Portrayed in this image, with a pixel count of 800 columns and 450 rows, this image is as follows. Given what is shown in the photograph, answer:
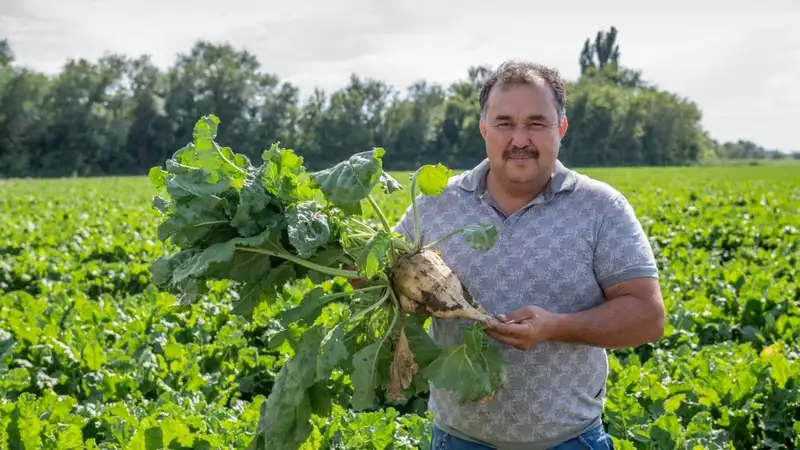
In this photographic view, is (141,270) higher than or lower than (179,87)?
lower

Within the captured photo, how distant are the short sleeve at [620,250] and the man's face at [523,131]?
0.89 ft

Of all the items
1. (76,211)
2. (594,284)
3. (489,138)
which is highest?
(489,138)

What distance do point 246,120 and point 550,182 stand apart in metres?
72.2

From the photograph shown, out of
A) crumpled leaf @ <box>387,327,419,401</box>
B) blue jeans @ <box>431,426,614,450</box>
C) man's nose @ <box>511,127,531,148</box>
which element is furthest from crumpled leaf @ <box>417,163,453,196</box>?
blue jeans @ <box>431,426,614,450</box>

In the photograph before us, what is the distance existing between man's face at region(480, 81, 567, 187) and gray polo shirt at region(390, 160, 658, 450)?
0.37 feet

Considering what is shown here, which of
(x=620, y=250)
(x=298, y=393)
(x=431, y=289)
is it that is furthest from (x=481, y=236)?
(x=298, y=393)

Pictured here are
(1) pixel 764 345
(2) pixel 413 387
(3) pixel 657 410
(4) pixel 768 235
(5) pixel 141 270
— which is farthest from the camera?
(4) pixel 768 235

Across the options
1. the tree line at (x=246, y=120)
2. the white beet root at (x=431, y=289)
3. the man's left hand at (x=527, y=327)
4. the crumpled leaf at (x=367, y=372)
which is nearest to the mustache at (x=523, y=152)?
the white beet root at (x=431, y=289)

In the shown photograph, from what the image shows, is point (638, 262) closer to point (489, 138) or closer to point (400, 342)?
point (489, 138)

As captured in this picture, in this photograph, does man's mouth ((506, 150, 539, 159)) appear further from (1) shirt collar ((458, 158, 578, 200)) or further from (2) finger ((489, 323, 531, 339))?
(2) finger ((489, 323, 531, 339))

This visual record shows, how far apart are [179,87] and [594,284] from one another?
72423mm

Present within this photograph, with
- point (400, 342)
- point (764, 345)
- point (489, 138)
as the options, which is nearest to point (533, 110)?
point (489, 138)

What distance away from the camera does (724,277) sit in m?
8.68

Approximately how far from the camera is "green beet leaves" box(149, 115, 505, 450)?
8.66 ft
